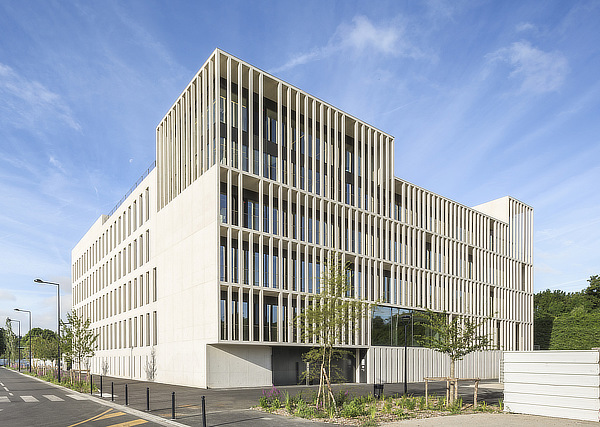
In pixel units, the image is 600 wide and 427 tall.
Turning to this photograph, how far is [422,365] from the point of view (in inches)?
1927

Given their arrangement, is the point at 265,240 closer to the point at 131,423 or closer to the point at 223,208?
the point at 223,208

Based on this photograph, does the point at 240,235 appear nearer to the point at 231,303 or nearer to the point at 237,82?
the point at 231,303

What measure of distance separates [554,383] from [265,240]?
23686mm

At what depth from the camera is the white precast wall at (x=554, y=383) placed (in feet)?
57.1

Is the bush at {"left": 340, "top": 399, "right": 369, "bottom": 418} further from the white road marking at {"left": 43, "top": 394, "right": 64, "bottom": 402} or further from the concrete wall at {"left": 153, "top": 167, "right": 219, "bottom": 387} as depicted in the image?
the concrete wall at {"left": 153, "top": 167, "right": 219, "bottom": 387}

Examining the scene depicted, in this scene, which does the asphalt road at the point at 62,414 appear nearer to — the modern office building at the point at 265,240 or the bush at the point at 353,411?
the bush at the point at 353,411

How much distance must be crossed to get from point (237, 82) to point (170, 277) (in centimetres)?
1676

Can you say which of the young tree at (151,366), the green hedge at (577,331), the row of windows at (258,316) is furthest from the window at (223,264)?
the green hedge at (577,331)

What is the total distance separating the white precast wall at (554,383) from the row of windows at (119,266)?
37295mm

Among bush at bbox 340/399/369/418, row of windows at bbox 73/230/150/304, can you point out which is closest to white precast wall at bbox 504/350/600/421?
bush at bbox 340/399/369/418

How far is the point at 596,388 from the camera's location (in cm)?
1719

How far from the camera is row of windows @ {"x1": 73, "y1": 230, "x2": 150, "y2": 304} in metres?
51.4

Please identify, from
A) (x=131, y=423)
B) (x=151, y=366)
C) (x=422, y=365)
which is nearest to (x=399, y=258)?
(x=422, y=365)

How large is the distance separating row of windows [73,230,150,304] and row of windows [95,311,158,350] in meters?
5.25
